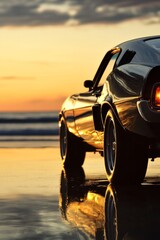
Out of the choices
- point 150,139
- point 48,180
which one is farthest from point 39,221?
point 48,180

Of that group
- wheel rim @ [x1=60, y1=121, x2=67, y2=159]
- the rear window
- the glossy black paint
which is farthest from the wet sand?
the rear window

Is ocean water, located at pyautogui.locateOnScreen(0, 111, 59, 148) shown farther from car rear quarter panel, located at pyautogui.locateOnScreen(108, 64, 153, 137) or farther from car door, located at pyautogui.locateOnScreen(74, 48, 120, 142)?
car rear quarter panel, located at pyautogui.locateOnScreen(108, 64, 153, 137)

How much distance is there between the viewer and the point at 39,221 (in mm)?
6891

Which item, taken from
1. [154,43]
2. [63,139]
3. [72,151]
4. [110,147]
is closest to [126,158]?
[110,147]

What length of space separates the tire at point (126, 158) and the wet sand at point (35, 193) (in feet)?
1.77

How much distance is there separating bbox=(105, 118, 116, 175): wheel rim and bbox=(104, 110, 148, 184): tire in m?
0.03

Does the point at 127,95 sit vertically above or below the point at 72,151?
above

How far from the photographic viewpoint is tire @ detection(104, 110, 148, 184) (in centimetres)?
943

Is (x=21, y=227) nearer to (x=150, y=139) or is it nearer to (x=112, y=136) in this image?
(x=150, y=139)

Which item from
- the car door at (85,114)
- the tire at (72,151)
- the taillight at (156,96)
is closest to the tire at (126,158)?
the taillight at (156,96)

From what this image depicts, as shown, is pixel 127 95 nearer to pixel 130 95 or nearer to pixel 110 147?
pixel 130 95

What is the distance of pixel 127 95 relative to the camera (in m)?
9.16

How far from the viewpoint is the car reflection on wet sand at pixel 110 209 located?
6.27 meters

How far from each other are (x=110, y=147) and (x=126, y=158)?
734 mm
